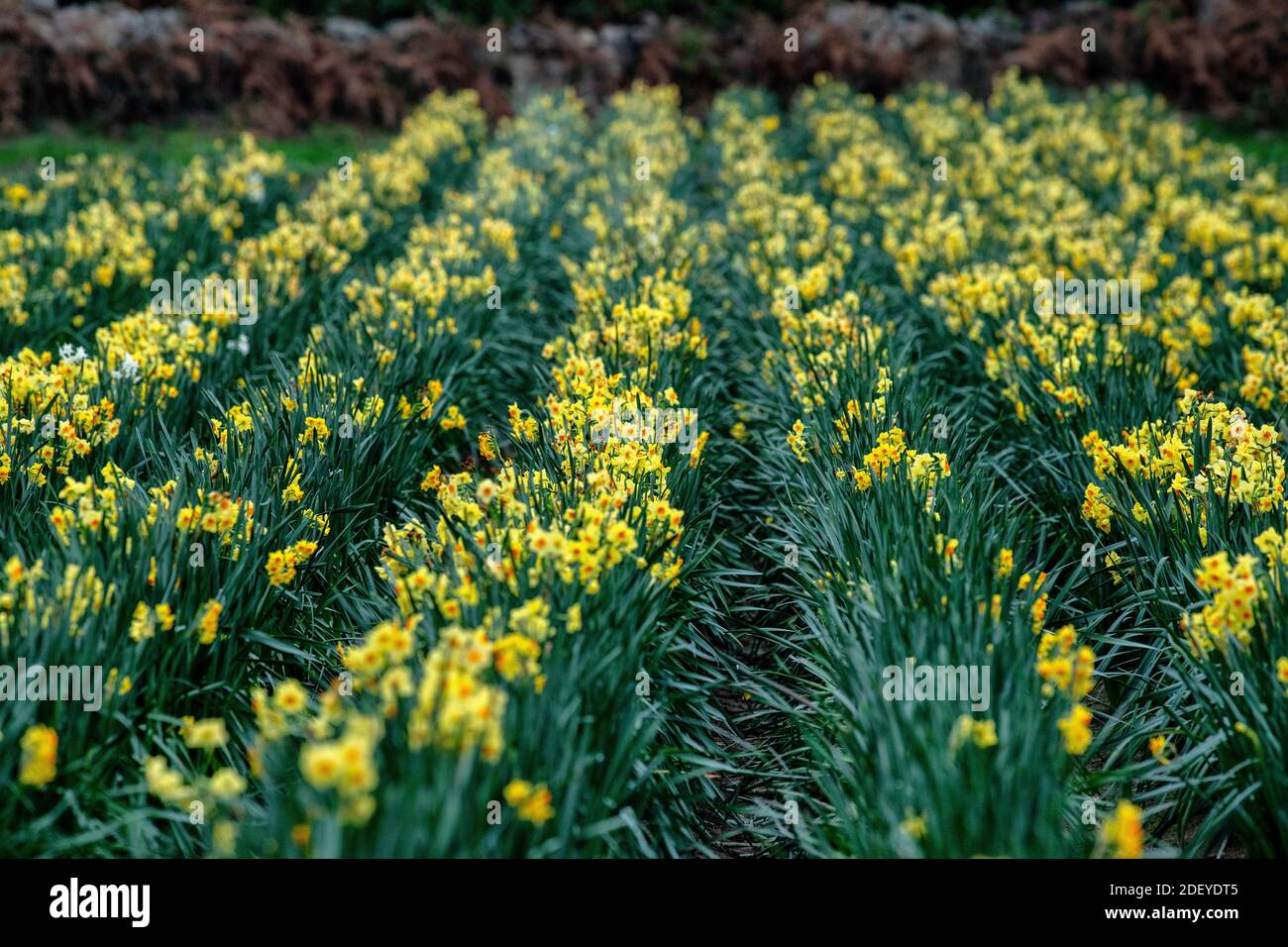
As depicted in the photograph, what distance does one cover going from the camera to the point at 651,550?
9.67 feet

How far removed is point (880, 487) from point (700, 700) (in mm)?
864

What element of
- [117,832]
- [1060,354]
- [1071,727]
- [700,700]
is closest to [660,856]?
[700,700]

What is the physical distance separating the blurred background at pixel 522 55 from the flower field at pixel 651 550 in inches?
317

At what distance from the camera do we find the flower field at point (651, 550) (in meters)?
2.21

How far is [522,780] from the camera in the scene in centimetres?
211

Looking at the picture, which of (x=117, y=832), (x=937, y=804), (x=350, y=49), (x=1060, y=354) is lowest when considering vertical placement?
(x=117, y=832)

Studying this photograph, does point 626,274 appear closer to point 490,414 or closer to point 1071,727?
point 490,414
